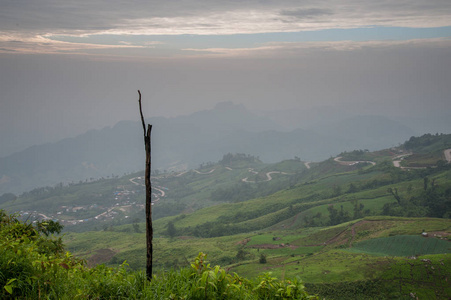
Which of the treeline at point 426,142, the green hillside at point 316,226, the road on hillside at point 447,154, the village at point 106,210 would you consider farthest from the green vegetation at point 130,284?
the treeline at point 426,142

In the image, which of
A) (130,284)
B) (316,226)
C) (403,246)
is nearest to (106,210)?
(316,226)

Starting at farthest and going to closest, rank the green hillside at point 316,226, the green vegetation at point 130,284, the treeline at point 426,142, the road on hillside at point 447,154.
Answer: the treeline at point 426,142 → the road on hillside at point 447,154 → the green hillside at point 316,226 → the green vegetation at point 130,284

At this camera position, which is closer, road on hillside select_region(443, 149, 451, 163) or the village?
road on hillside select_region(443, 149, 451, 163)

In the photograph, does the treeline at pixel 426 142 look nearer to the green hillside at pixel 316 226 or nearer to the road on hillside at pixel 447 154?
the green hillside at pixel 316 226

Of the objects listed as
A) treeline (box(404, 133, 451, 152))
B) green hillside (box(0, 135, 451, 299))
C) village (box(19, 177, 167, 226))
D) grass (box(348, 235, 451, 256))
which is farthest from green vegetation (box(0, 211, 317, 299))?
treeline (box(404, 133, 451, 152))

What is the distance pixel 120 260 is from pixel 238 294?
64.8 meters

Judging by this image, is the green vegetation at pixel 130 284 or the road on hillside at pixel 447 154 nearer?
the green vegetation at pixel 130 284

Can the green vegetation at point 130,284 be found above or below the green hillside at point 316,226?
above

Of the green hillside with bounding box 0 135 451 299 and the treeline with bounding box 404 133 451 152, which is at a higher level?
the treeline with bounding box 404 133 451 152

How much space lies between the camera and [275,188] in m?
151

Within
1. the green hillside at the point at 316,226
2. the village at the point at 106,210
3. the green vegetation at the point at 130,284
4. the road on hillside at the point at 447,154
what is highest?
the green vegetation at the point at 130,284

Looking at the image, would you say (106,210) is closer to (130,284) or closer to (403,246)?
(403,246)

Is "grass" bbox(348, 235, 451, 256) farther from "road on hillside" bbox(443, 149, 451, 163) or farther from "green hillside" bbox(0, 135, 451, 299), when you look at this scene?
"road on hillside" bbox(443, 149, 451, 163)

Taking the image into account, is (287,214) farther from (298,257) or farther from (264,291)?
(264,291)
